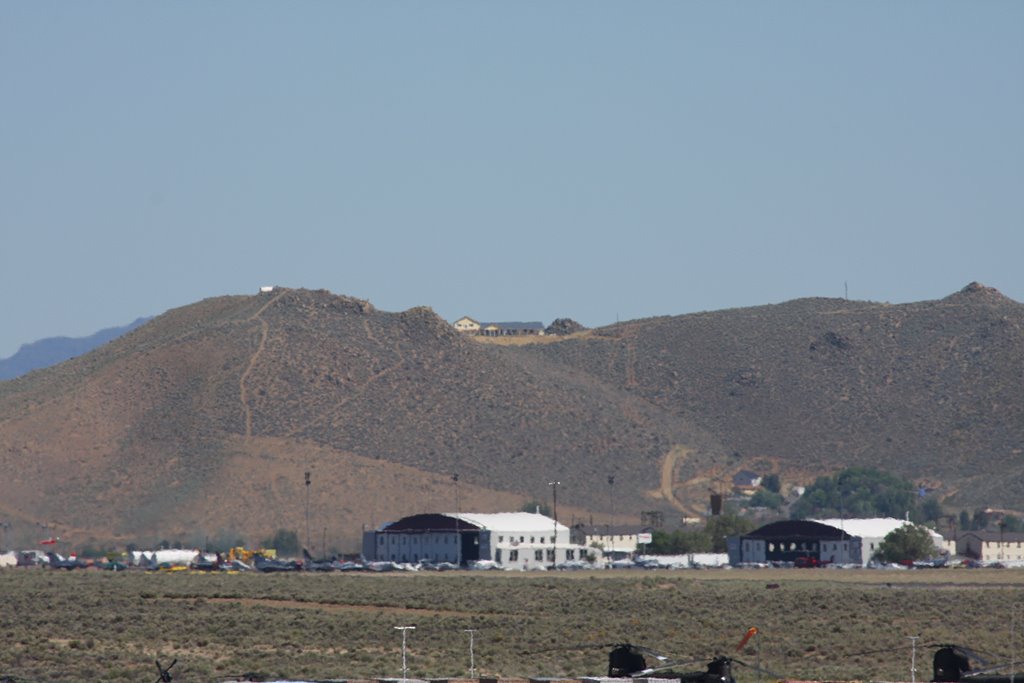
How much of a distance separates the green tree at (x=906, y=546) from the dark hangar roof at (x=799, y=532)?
11.4 feet

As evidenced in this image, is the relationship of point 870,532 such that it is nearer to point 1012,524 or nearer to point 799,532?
point 799,532

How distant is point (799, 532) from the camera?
16188cm

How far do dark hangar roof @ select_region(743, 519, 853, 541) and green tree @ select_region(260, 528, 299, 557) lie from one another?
→ 38.9m

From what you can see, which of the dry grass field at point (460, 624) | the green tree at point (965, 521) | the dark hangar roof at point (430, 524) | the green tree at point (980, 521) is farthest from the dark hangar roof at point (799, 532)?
the dry grass field at point (460, 624)

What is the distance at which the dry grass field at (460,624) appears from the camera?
64188 mm

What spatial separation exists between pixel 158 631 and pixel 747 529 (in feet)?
348

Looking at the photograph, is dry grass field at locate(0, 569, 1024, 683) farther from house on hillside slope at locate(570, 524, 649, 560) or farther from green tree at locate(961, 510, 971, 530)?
green tree at locate(961, 510, 971, 530)

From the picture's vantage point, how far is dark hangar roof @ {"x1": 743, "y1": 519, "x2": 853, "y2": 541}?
Answer: 6294 inches

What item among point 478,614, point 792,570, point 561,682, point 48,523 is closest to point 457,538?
point 792,570

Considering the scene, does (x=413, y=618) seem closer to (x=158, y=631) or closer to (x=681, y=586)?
(x=158, y=631)

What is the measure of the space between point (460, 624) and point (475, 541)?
79519mm

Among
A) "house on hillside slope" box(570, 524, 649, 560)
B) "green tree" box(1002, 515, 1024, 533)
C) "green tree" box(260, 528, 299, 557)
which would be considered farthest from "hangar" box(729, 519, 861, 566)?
"green tree" box(260, 528, 299, 557)

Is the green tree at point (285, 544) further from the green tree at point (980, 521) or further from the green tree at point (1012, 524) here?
the green tree at point (1012, 524)

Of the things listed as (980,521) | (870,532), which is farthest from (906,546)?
(980,521)
